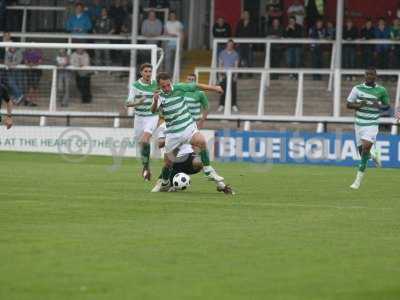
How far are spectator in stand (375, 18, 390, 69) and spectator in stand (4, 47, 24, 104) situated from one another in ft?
31.9

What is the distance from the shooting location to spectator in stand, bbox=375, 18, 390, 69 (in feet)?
115

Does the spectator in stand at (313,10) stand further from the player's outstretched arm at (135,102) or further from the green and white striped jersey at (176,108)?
the green and white striped jersey at (176,108)

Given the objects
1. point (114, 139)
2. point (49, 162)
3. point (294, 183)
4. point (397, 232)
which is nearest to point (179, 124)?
point (294, 183)

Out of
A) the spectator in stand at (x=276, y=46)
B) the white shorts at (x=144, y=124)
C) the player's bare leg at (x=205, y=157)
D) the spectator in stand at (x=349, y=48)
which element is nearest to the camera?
the player's bare leg at (x=205, y=157)

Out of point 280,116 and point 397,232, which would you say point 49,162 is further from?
point 397,232

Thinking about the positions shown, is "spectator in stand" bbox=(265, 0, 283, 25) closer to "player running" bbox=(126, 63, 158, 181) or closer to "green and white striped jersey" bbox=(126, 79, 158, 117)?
"player running" bbox=(126, 63, 158, 181)

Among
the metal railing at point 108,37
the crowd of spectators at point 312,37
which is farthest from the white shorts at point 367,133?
the metal railing at point 108,37

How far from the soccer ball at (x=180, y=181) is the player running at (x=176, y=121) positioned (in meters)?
0.23

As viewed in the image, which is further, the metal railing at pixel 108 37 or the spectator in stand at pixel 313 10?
the spectator in stand at pixel 313 10

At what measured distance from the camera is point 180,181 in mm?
20641

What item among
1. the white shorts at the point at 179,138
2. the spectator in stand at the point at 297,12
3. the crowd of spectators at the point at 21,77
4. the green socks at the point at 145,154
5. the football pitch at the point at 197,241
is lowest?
the football pitch at the point at 197,241

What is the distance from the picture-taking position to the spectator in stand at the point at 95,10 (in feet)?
125

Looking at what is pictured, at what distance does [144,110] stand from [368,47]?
12.2 meters

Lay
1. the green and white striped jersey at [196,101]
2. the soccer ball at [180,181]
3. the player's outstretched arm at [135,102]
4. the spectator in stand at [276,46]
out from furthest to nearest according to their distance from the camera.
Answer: the spectator in stand at [276,46], the player's outstretched arm at [135,102], the green and white striped jersey at [196,101], the soccer ball at [180,181]
